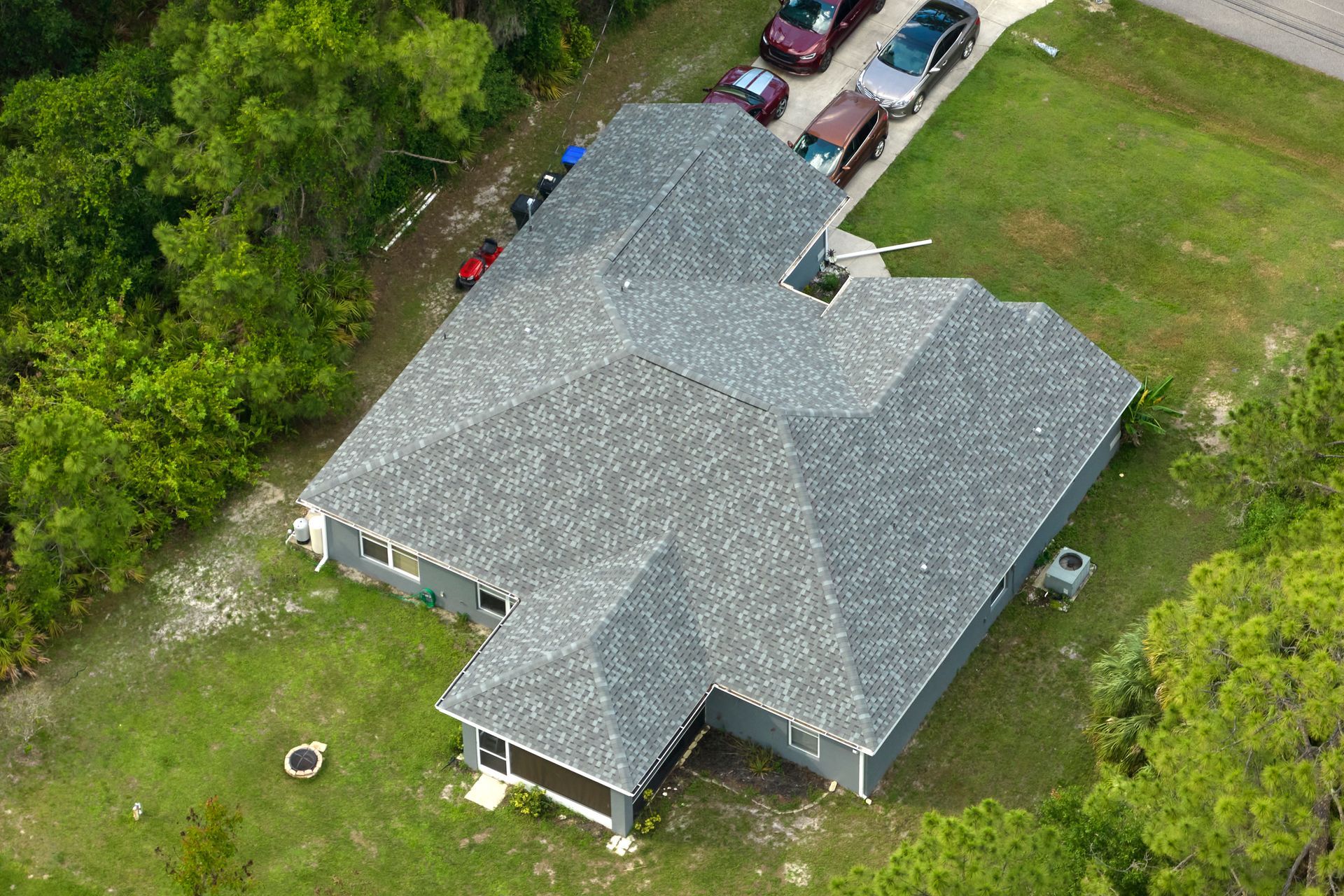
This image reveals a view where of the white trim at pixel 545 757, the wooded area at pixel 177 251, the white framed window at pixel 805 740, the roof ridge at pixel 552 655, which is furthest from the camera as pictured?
the wooded area at pixel 177 251

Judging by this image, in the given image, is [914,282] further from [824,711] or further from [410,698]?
[410,698]

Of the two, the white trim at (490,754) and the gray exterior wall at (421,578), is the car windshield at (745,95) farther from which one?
the white trim at (490,754)

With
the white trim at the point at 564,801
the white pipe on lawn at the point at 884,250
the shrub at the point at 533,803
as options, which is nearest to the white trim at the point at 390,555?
the white trim at the point at 564,801

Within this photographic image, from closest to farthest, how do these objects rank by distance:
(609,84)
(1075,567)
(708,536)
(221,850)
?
(221,850)
(708,536)
(1075,567)
(609,84)

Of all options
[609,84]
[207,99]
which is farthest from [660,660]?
[609,84]

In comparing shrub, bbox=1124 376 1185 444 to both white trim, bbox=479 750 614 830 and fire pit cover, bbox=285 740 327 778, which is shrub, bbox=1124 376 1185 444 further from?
fire pit cover, bbox=285 740 327 778

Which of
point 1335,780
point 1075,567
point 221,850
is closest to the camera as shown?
point 1335,780

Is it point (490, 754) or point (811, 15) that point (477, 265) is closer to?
point (811, 15)
